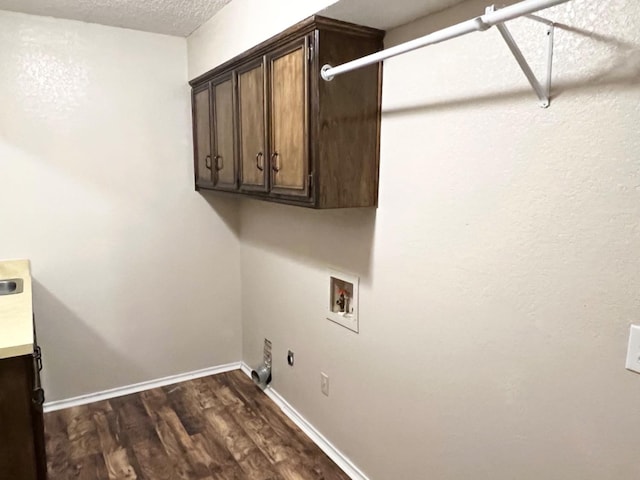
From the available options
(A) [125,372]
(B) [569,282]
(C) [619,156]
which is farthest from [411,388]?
(A) [125,372]

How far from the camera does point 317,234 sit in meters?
2.44

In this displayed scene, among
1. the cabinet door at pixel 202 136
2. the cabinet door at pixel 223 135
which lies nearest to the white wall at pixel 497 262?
the cabinet door at pixel 223 135

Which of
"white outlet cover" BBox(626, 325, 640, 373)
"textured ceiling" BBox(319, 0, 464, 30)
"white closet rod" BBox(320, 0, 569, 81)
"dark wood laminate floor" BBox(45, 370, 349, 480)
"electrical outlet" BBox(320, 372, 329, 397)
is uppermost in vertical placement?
"textured ceiling" BBox(319, 0, 464, 30)

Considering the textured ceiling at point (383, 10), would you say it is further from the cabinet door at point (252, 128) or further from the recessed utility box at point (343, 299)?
the recessed utility box at point (343, 299)

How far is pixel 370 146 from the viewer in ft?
6.37

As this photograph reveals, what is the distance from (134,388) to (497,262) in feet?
8.83

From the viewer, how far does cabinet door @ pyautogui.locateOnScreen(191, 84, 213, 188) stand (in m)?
Result: 2.84

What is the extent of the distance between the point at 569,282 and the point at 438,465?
0.95 metres

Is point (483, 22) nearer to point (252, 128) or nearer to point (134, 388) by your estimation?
point (252, 128)

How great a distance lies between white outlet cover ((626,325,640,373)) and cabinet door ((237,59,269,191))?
1.57m

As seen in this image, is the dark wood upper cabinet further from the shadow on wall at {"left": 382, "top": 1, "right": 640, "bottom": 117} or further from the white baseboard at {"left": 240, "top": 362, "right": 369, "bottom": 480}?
the white baseboard at {"left": 240, "top": 362, "right": 369, "bottom": 480}

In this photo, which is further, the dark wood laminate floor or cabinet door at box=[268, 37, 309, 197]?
the dark wood laminate floor

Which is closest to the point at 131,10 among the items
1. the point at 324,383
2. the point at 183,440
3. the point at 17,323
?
the point at 17,323

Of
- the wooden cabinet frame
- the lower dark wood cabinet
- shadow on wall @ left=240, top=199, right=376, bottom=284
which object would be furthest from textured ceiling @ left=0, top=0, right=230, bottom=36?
the lower dark wood cabinet
